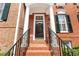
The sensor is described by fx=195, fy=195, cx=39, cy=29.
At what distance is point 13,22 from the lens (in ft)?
32.1

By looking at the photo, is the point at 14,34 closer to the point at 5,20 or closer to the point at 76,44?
the point at 5,20

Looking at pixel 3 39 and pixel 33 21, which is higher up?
pixel 33 21

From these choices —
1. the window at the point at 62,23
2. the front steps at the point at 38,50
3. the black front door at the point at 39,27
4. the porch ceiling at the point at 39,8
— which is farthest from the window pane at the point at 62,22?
the front steps at the point at 38,50

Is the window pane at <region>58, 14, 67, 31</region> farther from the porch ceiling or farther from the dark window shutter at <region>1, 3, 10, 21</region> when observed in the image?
the dark window shutter at <region>1, 3, 10, 21</region>

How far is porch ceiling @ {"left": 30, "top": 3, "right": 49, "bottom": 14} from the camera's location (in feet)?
32.4

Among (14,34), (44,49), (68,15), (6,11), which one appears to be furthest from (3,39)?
(68,15)

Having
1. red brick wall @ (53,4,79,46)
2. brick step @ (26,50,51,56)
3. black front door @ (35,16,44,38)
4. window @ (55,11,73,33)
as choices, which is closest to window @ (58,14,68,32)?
window @ (55,11,73,33)

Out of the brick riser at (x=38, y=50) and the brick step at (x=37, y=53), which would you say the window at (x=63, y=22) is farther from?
the brick step at (x=37, y=53)

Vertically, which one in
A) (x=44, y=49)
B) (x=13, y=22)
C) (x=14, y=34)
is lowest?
(x=44, y=49)

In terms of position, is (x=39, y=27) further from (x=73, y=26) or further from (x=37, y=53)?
(x=37, y=53)

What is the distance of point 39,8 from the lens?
402 inches

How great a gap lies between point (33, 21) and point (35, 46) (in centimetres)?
245

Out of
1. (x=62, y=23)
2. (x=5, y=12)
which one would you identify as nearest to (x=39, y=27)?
(x=62, y=23)

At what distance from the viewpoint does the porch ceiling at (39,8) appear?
9891mm
